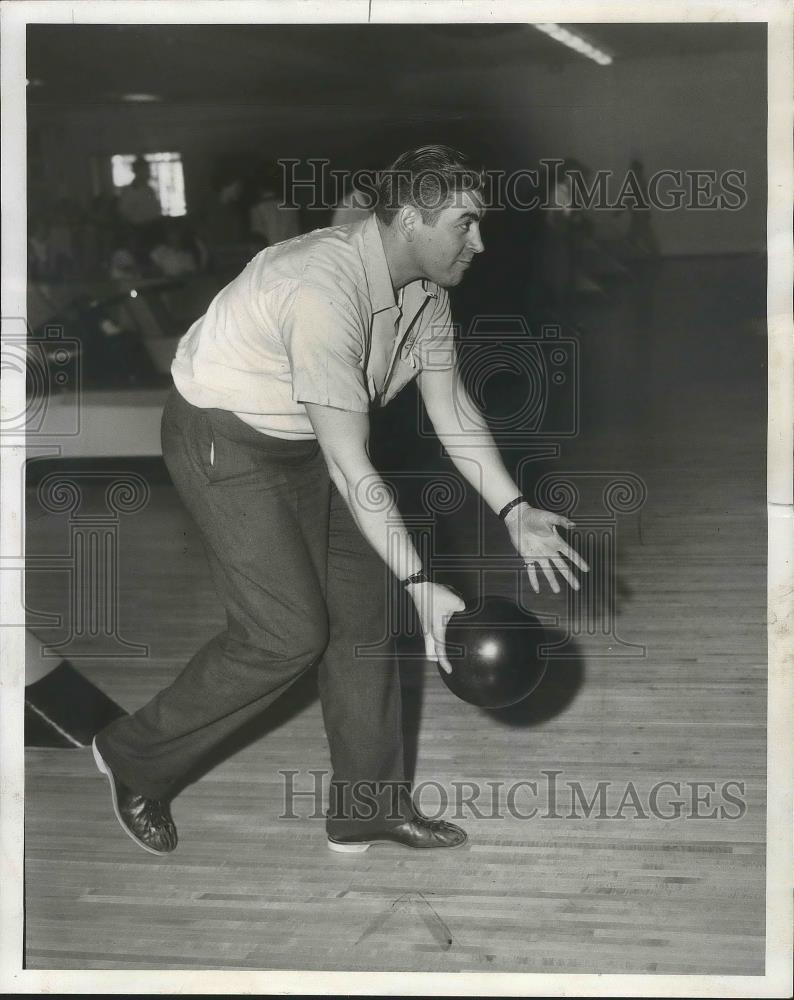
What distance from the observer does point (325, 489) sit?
225cm

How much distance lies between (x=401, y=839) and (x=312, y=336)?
3.53 feet

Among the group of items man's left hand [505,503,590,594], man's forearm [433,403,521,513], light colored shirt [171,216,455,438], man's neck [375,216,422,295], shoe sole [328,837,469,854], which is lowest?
shoe sole [328,837,469,854]

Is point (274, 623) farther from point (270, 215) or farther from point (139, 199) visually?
point (139, 199)

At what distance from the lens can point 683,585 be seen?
4.03 metres

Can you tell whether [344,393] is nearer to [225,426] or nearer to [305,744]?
[225,426]

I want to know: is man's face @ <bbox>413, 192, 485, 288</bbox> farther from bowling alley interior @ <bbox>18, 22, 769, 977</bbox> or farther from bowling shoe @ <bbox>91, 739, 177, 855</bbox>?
bowling shoe @ <bbox>91, 739, 177, 855</bbox>

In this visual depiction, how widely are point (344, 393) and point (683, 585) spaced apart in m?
2.46

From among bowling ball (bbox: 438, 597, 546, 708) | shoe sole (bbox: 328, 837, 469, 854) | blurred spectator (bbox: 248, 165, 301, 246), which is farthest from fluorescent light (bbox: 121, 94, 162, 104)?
bowling ball (bbox: 438, 597, 546, 708)

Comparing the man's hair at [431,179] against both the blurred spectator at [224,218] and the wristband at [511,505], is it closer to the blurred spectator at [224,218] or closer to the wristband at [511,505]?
the wristband at [511,505]

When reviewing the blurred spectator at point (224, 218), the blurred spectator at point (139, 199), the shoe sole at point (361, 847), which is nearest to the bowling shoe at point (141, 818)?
the shoe sole at point (361, 847)

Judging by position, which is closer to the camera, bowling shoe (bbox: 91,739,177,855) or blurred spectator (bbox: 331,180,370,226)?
bowling shoe (bbox: 91,739,177,855)

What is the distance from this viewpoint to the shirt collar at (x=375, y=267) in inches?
79.7

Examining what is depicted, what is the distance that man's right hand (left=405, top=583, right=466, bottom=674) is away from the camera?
6.15ft

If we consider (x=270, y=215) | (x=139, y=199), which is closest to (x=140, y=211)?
(x=139, y=199)
